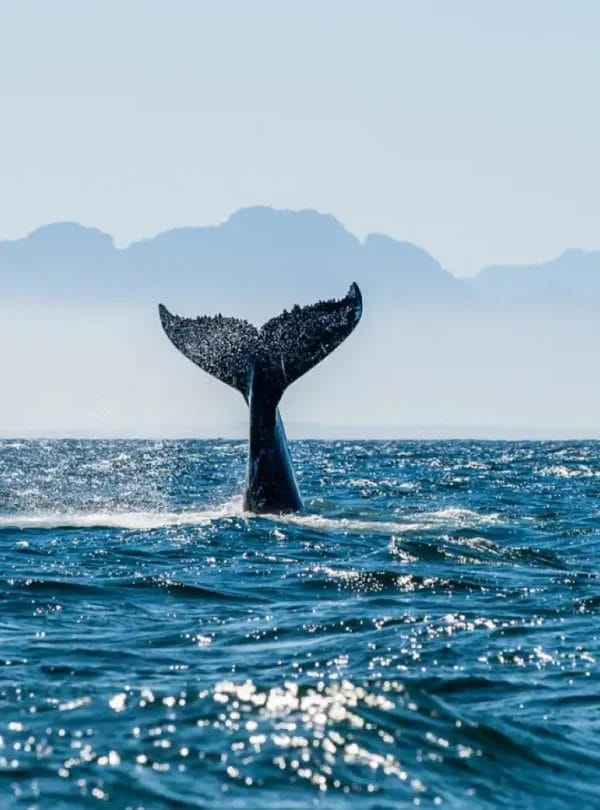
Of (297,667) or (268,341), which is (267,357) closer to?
(268,341)

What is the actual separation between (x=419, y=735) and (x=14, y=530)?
10.9 metres

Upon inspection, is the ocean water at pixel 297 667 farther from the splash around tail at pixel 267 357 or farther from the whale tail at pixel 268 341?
the whale tail at pixel 268 341

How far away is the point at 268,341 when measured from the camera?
17844mm

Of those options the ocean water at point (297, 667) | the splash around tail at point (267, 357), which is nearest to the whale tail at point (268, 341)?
the splash around tail at point (267, 357)

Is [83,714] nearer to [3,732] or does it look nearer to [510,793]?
[3,732]

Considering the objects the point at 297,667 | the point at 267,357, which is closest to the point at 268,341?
the point at 267,357

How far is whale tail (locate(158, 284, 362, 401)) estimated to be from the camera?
1722 cm

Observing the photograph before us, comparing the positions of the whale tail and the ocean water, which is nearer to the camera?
the ocean water

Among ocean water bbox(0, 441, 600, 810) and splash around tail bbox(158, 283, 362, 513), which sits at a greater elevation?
splash around tail bbox(158, 283, 362, 513)

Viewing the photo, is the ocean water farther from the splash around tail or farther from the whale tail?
the whale tail

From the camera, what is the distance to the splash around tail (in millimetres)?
17312

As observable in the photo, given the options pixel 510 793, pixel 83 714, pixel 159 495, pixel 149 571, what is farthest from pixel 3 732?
pixel 159 495

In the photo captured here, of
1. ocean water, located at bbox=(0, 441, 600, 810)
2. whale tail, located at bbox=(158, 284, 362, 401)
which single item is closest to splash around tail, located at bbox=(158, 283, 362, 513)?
whale tail, located at bbox=(158, 284, 362, 401)

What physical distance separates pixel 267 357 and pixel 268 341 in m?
0.22
